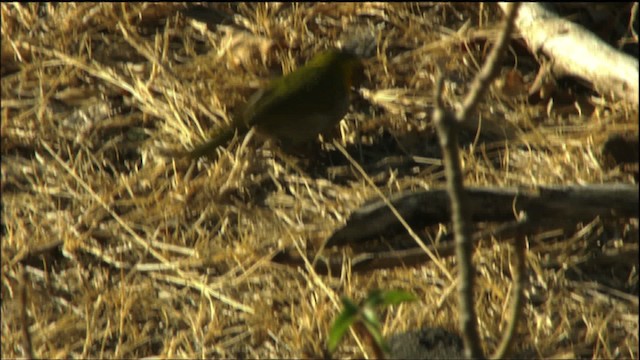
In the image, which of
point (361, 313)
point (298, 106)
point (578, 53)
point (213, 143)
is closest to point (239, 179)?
point (213, 143)

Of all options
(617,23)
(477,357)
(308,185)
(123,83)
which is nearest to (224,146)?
(308,185)

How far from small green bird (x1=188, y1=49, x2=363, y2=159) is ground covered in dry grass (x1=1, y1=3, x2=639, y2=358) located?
100mm

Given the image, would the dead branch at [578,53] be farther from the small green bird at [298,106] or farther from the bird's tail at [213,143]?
the bird's tail at [213,143]

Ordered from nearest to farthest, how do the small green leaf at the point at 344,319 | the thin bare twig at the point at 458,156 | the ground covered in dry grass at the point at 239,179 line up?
1. the thin bare twig at the point at 458,156
2. the small green leaf at the point at 344,319
3. the ground covered in dry grass at the point at 239,179

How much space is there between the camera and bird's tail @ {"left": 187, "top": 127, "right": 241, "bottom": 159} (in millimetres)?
3129

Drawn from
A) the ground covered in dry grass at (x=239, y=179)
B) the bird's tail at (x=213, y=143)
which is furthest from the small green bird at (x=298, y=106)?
the ground covered in dry grass at (x=239, y=179)

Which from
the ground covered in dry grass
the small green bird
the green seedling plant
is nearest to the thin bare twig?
the green seedling plant

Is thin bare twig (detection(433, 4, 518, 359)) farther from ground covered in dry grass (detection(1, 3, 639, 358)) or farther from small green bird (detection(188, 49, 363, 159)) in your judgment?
small green bird (detection(188, 49, 363, 159))

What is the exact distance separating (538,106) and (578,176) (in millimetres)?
441

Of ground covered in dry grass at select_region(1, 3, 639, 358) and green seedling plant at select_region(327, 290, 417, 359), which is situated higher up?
ground covered in dry grass at select_region(1, 3, 639, 358)

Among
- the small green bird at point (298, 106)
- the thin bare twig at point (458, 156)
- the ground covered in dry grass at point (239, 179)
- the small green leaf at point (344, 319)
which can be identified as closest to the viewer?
the thin bare twig at point (458, 156)

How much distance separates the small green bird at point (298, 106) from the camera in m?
3.06

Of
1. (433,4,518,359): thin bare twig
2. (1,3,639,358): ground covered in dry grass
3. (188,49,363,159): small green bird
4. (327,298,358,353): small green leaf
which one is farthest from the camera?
(188,49,363,159): small green bird

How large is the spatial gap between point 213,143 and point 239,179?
140mm
